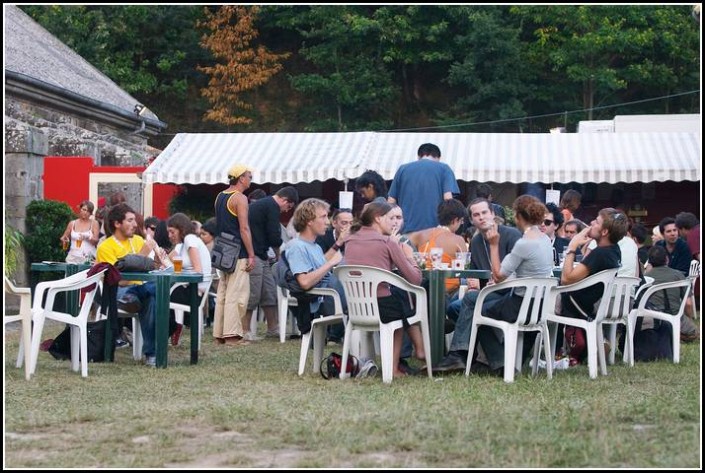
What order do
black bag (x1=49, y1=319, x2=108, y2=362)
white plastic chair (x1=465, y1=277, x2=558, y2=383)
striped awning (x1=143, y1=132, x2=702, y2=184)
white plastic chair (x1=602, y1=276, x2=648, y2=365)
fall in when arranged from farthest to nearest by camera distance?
striped awning (x1=143, y1=132, x2=702, y2=184), black bag (x1=49, y1=319, x2=108, y2=362), white plastic chair (x1=602, y1=276, x2=648, y2=365), white plastic chair (x1=465, y1=277, x2=558, y2=383)

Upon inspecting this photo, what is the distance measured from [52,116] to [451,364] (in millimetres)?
14643

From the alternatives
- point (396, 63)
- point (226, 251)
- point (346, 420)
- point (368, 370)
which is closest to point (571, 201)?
point (226, 251)

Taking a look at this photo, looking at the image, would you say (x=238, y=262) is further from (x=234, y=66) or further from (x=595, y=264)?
(x=234, y=66)

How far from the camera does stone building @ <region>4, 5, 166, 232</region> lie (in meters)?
15.8

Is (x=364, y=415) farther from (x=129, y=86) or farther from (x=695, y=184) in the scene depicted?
(x=129, y=86)

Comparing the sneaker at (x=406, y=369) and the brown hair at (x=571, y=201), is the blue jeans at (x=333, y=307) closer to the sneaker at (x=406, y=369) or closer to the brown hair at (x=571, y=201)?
the sneaker at (x=406, y=369)

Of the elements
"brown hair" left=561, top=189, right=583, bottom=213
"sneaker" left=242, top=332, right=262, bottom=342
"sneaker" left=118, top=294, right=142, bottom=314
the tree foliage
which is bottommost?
"sneaker" left=242, top=332, right=262, bottom=342

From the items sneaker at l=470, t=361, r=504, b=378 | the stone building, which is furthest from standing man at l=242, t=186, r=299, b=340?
the stone building

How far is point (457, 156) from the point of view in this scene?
768 inches

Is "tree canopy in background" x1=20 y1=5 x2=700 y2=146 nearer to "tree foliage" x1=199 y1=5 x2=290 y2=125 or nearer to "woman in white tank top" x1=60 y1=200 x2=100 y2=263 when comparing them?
"tree foliage" x1=199 y1=5 x2=290 y2=125

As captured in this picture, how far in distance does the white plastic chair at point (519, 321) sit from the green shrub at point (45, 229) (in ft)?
28.8

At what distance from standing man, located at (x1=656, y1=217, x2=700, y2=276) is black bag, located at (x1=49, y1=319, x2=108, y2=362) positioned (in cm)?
585

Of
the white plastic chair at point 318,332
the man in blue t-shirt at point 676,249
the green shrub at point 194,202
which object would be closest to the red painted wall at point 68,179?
the green shrub at point 194,202

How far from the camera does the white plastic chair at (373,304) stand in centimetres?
794
